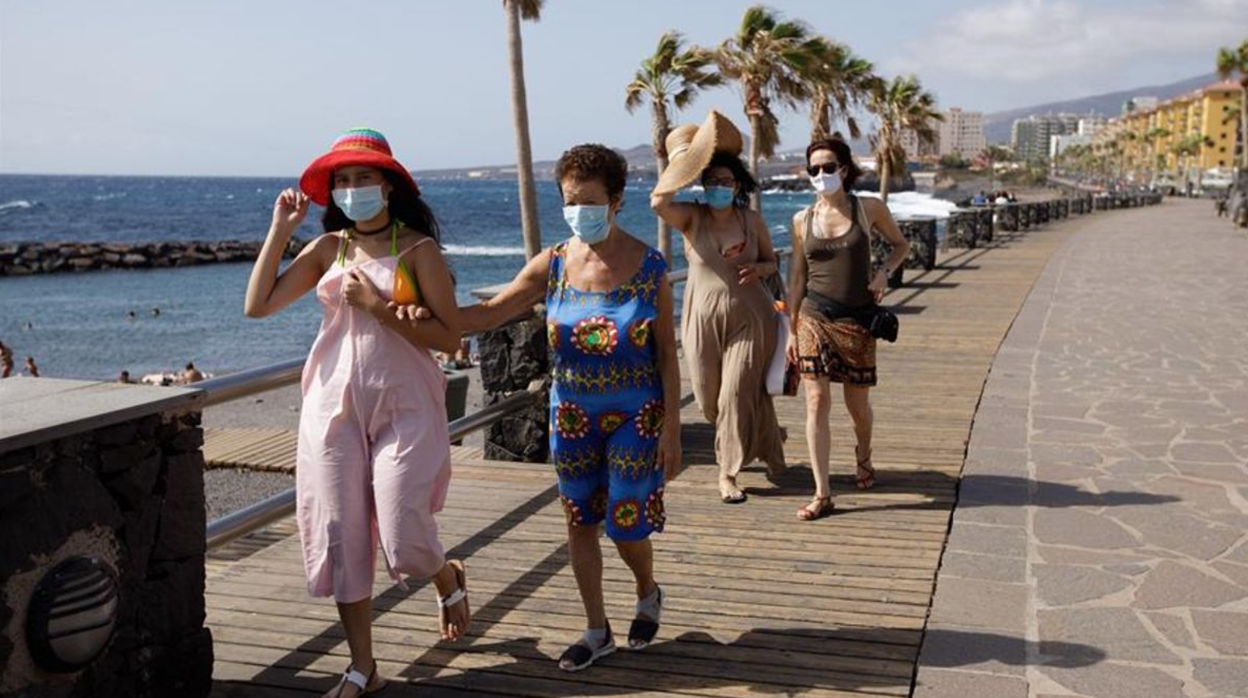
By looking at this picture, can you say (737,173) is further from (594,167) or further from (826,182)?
(594,167)

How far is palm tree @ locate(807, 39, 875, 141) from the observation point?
23297 millimetres

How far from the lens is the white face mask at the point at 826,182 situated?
5707mm

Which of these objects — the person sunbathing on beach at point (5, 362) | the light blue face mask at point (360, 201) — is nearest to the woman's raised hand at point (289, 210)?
the light blue face mask at point (360, 201)

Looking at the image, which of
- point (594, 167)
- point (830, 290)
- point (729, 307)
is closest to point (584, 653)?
point (594, 167)

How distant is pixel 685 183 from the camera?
208 inches

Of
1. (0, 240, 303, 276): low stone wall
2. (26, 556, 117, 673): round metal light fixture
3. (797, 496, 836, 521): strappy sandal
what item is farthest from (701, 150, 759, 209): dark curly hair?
(0, 240, 303, 276): low stone wall

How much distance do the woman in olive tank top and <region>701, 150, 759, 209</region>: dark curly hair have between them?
0.29m

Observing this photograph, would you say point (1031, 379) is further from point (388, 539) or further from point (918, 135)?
point (918, 135)

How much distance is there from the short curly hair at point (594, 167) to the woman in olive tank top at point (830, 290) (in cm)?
207

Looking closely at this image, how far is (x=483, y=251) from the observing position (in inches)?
3253

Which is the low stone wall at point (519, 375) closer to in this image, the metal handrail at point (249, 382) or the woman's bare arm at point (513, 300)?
the metal handrail at point (249, 382)

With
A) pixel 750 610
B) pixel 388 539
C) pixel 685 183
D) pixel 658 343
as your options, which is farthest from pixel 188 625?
pixel 685 183

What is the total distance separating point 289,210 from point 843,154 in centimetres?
297

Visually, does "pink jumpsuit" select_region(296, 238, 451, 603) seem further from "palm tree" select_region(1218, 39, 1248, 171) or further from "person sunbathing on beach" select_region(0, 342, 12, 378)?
"palm tree" select_region(1218, 39, 1248, 171)
